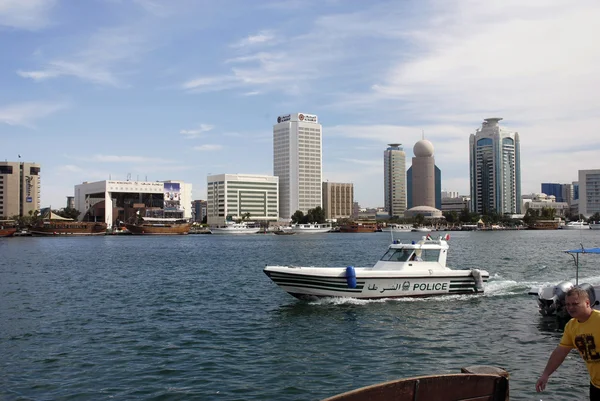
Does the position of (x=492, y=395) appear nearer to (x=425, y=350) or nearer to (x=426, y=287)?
(x=425, y=350)

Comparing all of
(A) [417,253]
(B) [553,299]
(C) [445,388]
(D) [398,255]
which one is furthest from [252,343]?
(B) [553,299]

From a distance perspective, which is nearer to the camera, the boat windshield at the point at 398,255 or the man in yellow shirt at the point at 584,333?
the man in yellow shirt at the point at 584,333

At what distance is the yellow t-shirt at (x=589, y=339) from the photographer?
7.88m

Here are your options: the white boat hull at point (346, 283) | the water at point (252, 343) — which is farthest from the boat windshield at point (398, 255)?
the water at point (252, 343)

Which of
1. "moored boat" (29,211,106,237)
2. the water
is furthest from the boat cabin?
"moored boat" (29,211,106,237)

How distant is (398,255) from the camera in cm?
2967

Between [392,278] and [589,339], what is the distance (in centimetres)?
2061

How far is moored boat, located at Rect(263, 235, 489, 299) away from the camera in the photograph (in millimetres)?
27781

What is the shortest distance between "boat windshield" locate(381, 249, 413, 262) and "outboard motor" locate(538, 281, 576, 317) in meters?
6.85

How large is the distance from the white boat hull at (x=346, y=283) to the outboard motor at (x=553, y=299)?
583 centimetres

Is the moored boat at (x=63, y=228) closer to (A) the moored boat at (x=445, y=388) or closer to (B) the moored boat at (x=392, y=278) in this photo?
(B) the moored boat at (x=392, y=278)

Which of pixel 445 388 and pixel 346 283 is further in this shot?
→ pixel 346 283

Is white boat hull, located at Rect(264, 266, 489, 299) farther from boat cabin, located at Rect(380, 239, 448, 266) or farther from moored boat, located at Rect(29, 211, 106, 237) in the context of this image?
moored boat, located at Rect(29, 211, 106, 237)

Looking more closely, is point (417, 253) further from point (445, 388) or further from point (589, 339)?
point (589, 339)
